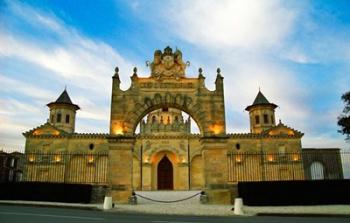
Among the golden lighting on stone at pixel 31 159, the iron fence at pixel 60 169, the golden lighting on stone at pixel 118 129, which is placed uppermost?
the golden lighting on stone at pixel 118 129

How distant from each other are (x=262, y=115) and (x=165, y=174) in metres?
14.8

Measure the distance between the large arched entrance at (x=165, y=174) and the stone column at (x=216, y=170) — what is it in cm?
1586

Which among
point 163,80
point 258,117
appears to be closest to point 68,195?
point 163,80

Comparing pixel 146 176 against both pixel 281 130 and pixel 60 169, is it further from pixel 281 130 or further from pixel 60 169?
pixel 281 130

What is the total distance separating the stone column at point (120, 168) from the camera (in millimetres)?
14096

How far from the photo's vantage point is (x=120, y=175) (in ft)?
47.1

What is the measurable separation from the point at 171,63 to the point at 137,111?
386 cm

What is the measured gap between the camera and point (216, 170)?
1452cm

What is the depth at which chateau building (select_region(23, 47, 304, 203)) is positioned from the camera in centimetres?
1462

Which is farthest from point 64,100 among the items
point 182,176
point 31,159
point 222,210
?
point 222,210

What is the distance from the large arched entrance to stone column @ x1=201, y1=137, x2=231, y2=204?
15.9 meters

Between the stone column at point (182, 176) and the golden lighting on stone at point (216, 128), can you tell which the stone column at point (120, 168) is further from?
the stone column at point (182, 176)

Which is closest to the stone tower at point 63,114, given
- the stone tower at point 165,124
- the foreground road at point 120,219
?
the stone tower at point 165,124

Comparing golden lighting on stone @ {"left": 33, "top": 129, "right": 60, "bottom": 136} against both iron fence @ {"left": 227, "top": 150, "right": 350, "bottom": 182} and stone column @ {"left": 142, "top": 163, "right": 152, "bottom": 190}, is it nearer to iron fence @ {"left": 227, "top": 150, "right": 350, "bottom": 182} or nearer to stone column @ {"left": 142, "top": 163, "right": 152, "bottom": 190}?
stone column @ {"left": 142, "top": 163, "right": 152, "bottom": 190}
